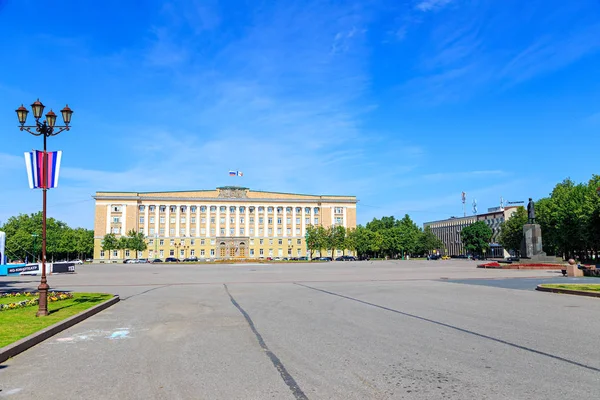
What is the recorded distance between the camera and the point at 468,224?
174 meters

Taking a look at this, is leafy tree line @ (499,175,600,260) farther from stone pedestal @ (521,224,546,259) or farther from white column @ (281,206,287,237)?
white column @ (281,206,287,237)

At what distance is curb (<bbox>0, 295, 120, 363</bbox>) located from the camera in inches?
328

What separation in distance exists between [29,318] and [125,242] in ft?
362

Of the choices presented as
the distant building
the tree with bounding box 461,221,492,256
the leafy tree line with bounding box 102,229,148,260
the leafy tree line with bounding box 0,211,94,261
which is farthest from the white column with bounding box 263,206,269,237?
the distant building

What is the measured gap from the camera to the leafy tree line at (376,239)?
382 feet

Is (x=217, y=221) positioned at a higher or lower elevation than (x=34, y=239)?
higher

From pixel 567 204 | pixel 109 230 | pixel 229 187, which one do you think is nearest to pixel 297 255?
pixel 229 187

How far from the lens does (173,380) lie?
6648mm

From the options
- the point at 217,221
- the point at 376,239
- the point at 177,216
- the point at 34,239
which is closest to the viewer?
the point at 34,239

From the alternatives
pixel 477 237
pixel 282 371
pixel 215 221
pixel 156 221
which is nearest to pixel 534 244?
pixel 282 371

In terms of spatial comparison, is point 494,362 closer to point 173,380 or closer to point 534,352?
point 534,352

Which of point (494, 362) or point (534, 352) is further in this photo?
point (534, 352)

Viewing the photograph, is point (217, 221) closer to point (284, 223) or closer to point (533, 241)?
point (284, 223)

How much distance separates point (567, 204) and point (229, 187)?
89.8 metres
